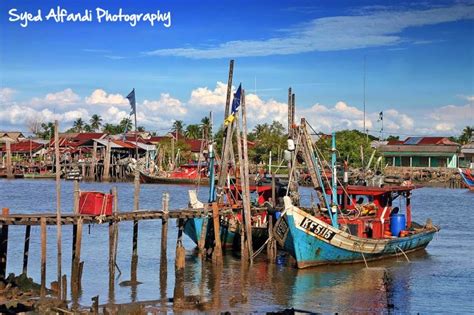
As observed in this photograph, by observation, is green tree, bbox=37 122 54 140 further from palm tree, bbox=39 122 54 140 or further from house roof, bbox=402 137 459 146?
house roof, bbox=402 137 459 146

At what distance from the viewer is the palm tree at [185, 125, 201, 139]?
137m

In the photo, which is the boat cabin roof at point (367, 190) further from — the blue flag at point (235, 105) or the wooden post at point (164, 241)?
the wooden post at point (164, 241)

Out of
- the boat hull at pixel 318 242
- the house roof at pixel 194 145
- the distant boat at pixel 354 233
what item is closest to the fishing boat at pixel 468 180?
the house roof at pixel 194 145

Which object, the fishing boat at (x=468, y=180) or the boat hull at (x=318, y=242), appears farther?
the fishing boat at (x=468, y=180)

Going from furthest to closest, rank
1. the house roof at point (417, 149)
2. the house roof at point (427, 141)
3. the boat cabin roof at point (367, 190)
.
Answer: the house roof at point (427, 141) < the house roof at point (417, 149) < the boat cabin roof at point (367, 190)

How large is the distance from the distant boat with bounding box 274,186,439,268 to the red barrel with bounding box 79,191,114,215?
612 centimetres

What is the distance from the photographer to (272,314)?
19.1 metres

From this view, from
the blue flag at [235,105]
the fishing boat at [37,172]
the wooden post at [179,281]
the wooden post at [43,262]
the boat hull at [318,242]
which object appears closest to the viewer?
the wooden post at [43,262]

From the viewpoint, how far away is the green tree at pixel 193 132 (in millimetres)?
137125

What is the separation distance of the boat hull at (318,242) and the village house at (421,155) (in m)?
74.4

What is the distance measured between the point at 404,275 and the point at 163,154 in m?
75.4

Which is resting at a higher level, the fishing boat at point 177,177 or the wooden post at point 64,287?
the fishing boat at point 177,177

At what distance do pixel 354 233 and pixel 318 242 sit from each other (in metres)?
2.67

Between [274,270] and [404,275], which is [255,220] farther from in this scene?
A: [404,275]
